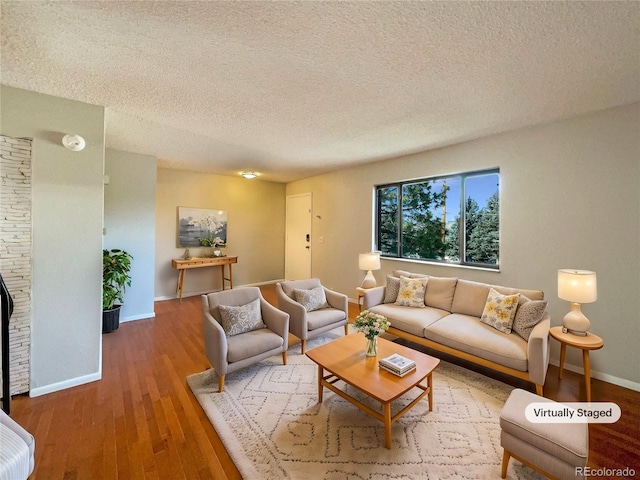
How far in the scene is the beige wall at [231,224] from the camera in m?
5.12

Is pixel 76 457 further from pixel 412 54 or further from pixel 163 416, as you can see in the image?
pixel 412 54

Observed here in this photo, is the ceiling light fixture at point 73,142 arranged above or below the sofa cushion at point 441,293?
above

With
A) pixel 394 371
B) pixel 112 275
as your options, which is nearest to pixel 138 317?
pixel 112 275

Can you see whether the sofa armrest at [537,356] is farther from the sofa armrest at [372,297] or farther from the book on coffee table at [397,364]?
the sofa armrest at [372,297]

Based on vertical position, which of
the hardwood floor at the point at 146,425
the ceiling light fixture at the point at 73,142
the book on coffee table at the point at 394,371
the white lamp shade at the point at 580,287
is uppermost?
the ceiling light fixture at the point at 73,142

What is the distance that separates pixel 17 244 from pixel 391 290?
3.76 meters

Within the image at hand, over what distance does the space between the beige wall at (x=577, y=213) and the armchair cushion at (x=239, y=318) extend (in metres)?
2.62

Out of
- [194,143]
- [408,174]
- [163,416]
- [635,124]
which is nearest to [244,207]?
[194,143]

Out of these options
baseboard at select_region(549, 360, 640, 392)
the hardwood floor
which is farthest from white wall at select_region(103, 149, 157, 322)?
baseboard at select_region(549, 360, 640, 392)

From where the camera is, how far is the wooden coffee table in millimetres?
1748

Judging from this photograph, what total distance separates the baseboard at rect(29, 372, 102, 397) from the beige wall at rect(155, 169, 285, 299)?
274 cm

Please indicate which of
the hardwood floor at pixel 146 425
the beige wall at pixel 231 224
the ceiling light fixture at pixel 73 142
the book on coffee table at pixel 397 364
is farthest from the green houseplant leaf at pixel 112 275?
the book on coffee table at pixel 397 364

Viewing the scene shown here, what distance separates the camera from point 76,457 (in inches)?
65.1

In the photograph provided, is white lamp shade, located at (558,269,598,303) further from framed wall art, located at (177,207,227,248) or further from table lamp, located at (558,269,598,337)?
framed wall art, located at (177,207,227,248)
